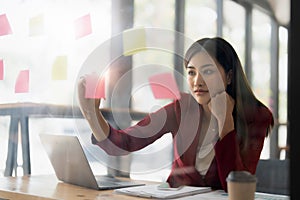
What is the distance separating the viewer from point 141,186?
3.27 feet

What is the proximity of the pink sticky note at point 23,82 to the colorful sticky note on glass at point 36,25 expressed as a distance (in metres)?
0.11

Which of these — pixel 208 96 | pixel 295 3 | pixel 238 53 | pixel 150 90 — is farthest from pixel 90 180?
pixel 295 3

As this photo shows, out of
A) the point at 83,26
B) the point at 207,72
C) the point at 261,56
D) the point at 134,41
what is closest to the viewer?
the point at 261,56

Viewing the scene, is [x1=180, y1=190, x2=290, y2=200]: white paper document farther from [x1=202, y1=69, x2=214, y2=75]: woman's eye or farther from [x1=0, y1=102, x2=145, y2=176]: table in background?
[x1=0, y1=102, x2=145, y2=176]: table in background

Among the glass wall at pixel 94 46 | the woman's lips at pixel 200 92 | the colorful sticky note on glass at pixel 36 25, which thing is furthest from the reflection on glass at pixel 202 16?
the colorful sticky note on glass at pixel 36 25

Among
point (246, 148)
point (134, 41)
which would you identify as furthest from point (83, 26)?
point (246, 148)

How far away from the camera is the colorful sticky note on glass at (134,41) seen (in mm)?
995

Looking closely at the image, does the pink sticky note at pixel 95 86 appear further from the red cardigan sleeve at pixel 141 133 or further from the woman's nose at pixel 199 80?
the woman's nose at pixel 199 80

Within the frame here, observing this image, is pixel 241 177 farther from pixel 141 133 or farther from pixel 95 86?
pixel 95 86

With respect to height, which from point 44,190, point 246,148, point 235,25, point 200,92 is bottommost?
point 44,190

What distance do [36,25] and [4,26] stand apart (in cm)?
13

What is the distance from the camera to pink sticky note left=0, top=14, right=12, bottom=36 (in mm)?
1296

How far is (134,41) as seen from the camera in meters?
1.01

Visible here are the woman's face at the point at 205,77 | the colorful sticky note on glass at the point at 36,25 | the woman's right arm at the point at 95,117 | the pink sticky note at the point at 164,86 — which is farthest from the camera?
the colorful sticky note on glass at the point at 36,25
